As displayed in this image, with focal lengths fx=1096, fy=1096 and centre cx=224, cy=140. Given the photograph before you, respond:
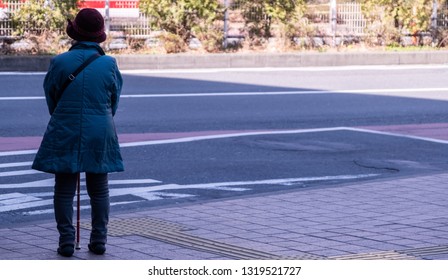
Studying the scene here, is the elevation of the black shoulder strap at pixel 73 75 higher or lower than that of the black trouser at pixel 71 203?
higher

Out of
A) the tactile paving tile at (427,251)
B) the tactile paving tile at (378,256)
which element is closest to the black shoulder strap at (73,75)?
the tactile paving tile at (378,256)

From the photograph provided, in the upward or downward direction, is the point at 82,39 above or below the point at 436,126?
above

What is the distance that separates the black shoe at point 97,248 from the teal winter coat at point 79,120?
1.70 ft

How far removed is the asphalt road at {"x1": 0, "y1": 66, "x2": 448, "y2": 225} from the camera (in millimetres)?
10812

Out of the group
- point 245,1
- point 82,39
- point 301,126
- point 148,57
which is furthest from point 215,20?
point 82,39

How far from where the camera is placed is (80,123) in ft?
23.3

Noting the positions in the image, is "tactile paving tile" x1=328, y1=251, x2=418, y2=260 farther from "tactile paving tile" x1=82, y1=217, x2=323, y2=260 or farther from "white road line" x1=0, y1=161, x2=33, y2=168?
"white road line" x1=0, y1=161, x2=33, y2=168

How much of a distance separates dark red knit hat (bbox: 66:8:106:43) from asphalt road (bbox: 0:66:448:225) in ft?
7.34

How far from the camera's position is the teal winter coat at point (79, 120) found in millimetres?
7098

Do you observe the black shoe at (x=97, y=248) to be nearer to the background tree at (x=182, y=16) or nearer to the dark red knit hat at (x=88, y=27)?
the dark red knit hat at (x=88, y=27)

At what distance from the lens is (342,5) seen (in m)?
28.7

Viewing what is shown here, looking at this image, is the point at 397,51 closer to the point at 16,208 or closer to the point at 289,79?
the point at 289,79

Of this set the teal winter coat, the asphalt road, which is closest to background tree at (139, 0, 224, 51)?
the asphalt road
